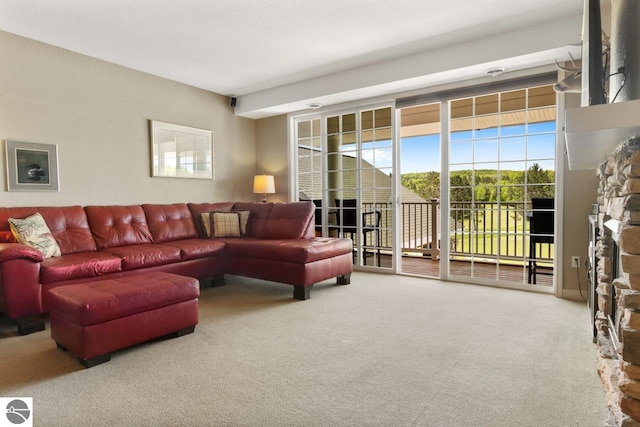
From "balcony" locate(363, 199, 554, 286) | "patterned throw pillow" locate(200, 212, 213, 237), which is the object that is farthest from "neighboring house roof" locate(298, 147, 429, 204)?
"patterned throw pillow" locate(200, 212, 213, 237)

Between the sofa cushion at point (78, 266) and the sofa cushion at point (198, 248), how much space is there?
2.20 feet

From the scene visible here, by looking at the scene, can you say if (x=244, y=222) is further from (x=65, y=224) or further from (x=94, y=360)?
(x=94, y=360)

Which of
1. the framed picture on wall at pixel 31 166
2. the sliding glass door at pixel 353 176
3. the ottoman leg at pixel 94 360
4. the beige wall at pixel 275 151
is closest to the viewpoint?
the ottoman leg at pixel 94 360

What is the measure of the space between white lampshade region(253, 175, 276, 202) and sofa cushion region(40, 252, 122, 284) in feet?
8.36

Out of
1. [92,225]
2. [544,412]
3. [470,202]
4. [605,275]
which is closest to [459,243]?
[470,202]

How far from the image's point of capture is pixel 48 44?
12.3 ft

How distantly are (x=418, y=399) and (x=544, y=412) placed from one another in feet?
1.83

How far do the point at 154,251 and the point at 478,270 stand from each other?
3.95 meters

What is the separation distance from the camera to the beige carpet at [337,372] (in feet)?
5.52

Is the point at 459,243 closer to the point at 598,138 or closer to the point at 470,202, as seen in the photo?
the point at 470,202

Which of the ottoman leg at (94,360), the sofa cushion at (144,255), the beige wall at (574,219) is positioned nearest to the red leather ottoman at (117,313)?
the ottoman leg at (94,360)

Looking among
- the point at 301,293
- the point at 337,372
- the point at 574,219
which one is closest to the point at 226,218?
the point at 301,293

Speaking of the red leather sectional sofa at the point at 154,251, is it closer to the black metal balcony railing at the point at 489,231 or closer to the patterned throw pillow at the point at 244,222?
the patterned throw pillow at the point at 244,222

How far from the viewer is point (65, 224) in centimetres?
365
